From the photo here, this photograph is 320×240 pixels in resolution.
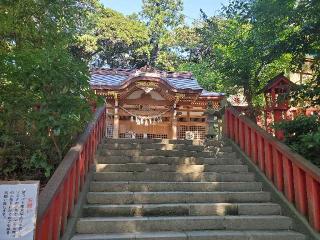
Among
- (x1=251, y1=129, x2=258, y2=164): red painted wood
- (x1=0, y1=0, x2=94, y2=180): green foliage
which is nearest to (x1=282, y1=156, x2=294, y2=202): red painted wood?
(x1=251, y1=129, x2=258, y2=164): red painted wood

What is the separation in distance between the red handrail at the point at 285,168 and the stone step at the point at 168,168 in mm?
509

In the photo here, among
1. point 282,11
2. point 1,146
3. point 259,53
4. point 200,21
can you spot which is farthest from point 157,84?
point 200,21

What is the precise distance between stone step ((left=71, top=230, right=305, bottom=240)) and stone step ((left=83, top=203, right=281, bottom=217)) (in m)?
0.47

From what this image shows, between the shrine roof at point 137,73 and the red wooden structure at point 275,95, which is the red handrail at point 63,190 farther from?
the shrine roof at point 137,73

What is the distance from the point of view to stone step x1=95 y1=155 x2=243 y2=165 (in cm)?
623

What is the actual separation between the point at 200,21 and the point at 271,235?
2433cm

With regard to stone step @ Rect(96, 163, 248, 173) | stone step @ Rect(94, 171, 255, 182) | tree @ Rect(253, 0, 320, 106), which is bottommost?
stone step @ Rect(94, 171, 255, 182)

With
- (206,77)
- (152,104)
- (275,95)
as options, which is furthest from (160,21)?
(275,95)

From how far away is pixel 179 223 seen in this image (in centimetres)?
446

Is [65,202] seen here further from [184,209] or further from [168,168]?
[168,168]

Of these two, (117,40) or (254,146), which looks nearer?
(254,146)

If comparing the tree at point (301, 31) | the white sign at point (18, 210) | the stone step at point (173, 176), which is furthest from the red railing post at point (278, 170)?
the white sign at point (18, 210)

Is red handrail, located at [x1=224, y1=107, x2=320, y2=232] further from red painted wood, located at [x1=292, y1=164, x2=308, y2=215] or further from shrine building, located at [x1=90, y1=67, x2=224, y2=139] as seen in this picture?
shrine building, located at [x1=90, y1=67, x2=224, y2=139]

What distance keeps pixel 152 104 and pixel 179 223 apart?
9.36 meters
